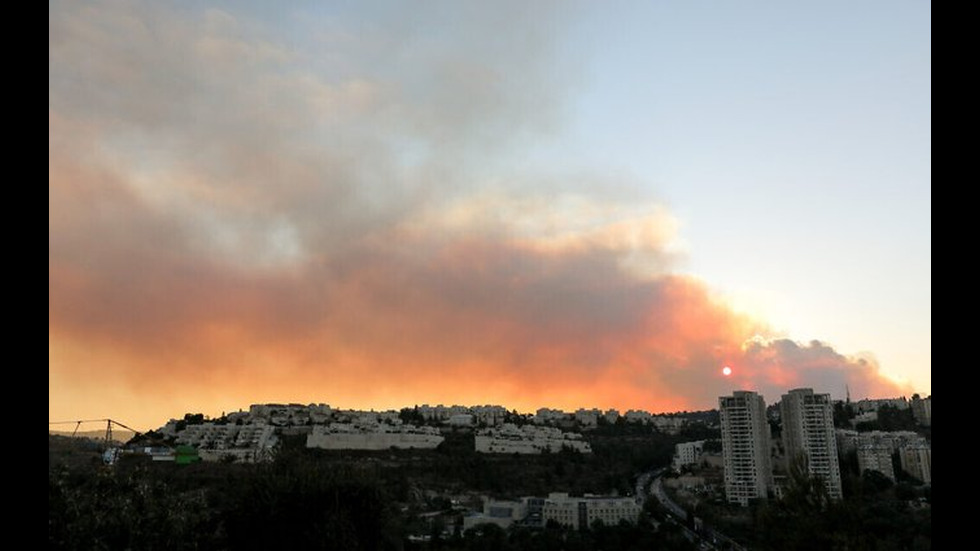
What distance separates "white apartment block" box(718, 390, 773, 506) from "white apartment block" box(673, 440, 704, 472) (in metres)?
5.04

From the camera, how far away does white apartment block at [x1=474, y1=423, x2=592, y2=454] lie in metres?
49.8

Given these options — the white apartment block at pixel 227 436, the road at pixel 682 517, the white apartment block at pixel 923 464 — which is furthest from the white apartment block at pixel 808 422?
the white apartment block at pixel 227 436

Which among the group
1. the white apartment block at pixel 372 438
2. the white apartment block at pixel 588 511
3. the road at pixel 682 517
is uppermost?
the white apartment block at pixel 372 438

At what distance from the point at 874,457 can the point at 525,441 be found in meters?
29.8

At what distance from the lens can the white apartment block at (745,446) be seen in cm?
3350

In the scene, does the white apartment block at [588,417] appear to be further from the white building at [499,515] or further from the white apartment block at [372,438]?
the white building at [499,515]

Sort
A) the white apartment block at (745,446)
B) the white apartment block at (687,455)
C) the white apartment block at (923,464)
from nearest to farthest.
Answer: the white apartment block at (923,464)
the white apartment block at (745,446)
the white apartment block at (687,455)

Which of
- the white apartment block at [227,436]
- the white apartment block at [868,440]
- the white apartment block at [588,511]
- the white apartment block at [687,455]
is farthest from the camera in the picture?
the white apartment block at [687,455]

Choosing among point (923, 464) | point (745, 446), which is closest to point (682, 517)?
point (745, 446)

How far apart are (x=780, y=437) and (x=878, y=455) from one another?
8634mm

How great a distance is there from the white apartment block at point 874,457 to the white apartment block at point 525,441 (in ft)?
76.2
